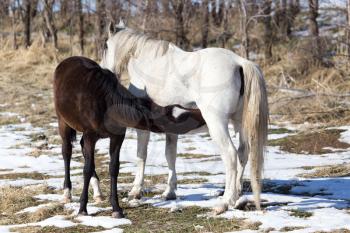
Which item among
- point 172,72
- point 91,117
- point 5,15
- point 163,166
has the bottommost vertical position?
point 163,166

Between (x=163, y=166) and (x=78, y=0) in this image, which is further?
(x=78, y=0)

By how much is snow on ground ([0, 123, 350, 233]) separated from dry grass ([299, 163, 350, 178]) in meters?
0.18

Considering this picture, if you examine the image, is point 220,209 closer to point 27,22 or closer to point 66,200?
point 66,200

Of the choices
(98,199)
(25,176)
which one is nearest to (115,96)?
(98,199)

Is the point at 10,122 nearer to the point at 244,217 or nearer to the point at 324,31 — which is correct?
the point at 244,217

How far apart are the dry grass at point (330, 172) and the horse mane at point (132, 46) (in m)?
2.47

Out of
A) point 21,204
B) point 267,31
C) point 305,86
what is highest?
point 267,31

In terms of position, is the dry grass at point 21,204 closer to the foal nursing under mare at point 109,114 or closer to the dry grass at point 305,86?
the foal nursing under mare at point 109,114

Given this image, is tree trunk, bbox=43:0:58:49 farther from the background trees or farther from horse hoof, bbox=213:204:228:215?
horse hoof, bbox=213:204:228:215

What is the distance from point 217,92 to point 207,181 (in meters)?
1.92

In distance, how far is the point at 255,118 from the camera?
16.9 feet

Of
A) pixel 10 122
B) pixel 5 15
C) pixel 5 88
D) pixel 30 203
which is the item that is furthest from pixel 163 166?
pixel 5 15

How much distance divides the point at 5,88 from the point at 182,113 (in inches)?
437

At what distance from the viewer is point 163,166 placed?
8250 mm
